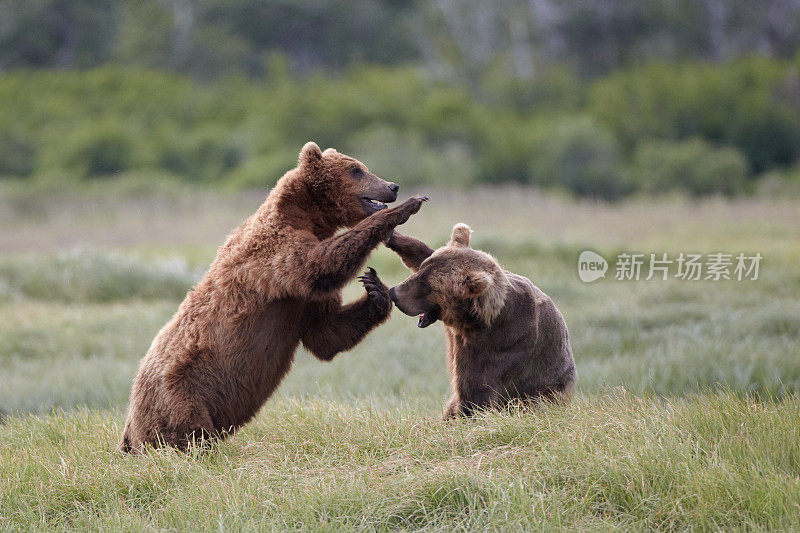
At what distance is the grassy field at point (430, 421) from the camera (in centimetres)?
406

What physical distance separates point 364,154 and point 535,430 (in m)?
26.7

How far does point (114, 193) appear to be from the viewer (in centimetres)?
2527

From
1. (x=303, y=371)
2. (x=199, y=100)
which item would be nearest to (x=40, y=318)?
(x=303, y=371)

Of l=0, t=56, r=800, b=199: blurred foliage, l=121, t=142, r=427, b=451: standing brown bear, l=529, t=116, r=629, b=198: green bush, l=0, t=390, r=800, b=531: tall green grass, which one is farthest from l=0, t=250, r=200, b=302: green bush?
l=529, t=116, r=629, b=198: green bush

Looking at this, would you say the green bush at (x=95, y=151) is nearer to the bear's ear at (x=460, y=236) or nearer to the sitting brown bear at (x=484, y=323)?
the bear's ear at (x=460, y=236)

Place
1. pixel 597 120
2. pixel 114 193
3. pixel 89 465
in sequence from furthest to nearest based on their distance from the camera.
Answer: pixel 597 120 → pixel 114 193 → pixel 89 465

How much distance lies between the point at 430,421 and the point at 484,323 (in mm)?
708

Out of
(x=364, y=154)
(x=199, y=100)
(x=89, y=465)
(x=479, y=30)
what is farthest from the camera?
(x=479, y=30)

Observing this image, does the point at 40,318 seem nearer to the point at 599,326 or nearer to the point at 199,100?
the point at 599,326

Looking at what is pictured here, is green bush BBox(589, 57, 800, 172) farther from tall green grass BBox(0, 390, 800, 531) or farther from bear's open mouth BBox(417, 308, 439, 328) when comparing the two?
bear's open mouth BBox(417, 308, 439, 328)

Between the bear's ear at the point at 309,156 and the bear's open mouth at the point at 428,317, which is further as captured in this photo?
the bear's ear at the point at 309,156

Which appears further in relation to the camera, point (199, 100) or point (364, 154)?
point (199, 100)

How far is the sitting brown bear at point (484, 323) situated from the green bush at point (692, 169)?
982 inches

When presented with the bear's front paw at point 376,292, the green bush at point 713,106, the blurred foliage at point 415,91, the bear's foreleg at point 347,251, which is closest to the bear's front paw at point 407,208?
the bear's foreleg at point 347,251
